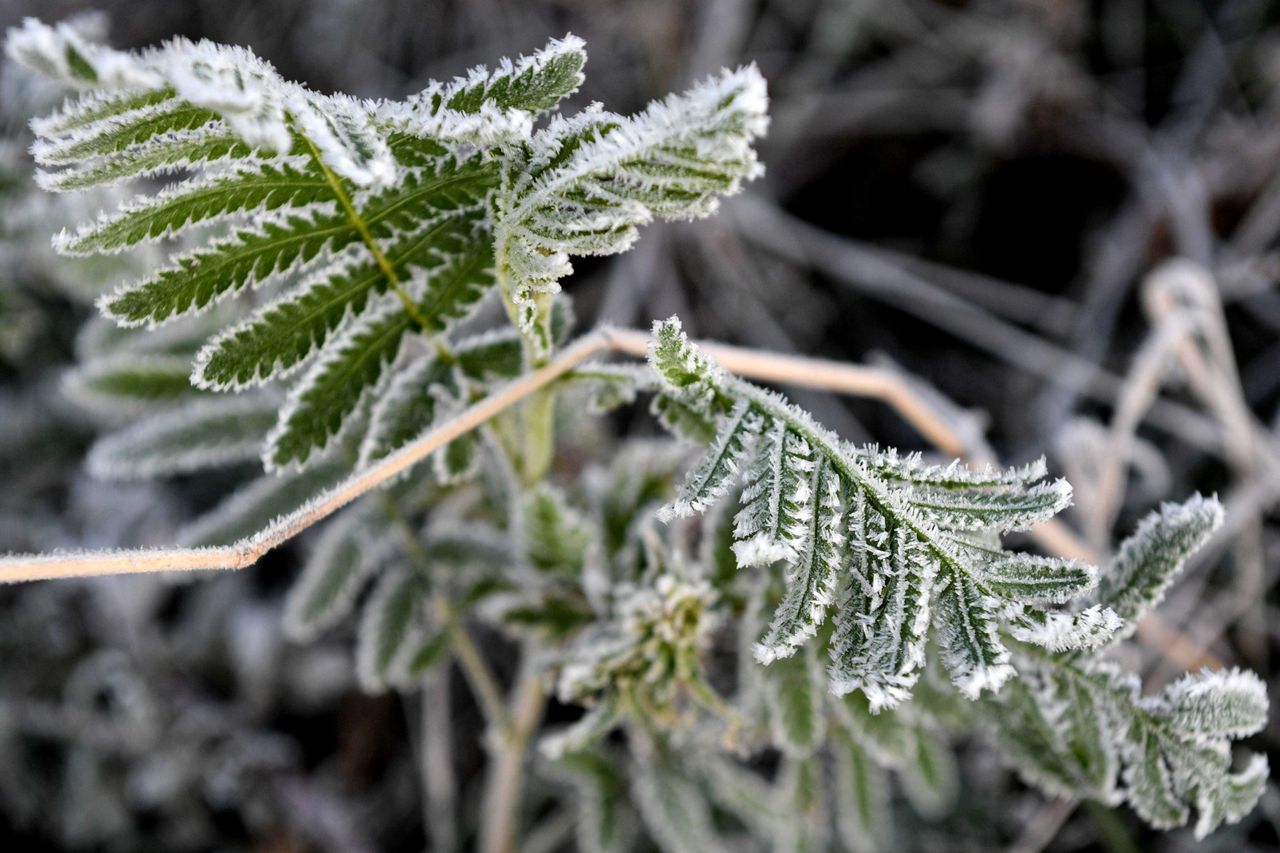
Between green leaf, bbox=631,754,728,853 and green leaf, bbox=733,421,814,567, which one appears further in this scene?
green leaf, bbox=631,754,728,853

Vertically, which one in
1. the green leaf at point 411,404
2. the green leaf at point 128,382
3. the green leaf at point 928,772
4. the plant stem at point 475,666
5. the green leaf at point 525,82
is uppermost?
the green leaf at point 128,382

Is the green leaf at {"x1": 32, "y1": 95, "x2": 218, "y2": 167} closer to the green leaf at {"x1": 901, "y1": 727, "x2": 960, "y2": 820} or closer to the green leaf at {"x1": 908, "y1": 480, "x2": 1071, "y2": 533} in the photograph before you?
the green leaf at {"x1": 908, "y1": 480, "x2": 1071, "y2": 533}

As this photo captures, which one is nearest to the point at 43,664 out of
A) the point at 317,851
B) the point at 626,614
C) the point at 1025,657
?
the point at 317,851

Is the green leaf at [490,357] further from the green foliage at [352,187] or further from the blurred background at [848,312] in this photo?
the blurred background at [848,312]

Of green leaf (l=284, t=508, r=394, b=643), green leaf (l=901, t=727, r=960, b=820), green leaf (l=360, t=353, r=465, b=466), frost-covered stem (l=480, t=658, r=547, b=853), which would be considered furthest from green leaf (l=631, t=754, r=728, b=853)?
green leaf (l=360, t=353, r=465, b=466)

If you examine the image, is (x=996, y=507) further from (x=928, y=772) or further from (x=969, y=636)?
(x=928, y=772)

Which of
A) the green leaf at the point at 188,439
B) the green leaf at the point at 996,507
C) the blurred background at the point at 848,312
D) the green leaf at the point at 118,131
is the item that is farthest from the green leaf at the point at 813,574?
the green leaf at the point at 188,439
